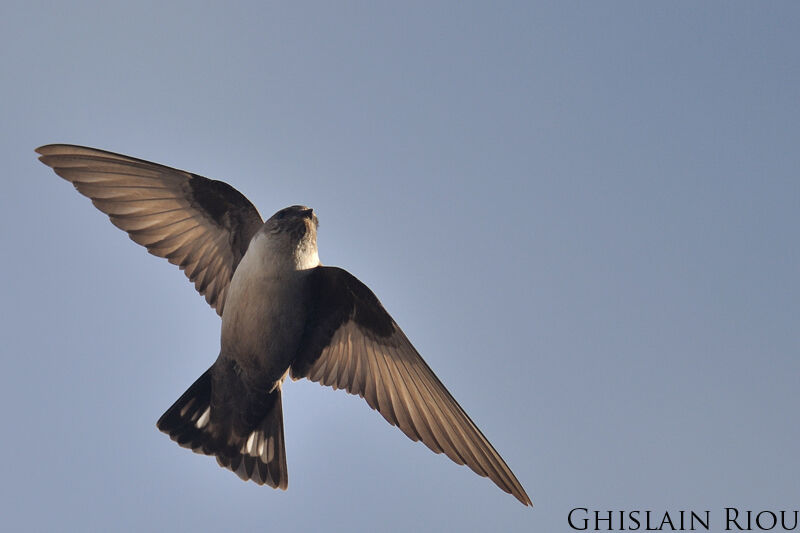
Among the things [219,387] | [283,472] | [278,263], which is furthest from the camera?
[283,472]

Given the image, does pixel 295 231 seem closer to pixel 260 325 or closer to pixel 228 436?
pixel 260 325

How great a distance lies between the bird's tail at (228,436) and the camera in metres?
6.21

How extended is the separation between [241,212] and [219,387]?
1398 millimetres

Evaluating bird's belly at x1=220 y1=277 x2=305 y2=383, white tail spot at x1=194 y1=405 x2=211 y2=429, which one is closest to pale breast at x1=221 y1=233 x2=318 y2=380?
bird's belly at x1=220 y1=277 x2=305 y2=383

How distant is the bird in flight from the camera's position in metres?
5.72

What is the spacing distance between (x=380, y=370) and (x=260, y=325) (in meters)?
1.26

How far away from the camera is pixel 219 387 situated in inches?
241

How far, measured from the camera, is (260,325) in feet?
18.6

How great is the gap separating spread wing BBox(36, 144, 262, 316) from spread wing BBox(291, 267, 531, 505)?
2.78 ft

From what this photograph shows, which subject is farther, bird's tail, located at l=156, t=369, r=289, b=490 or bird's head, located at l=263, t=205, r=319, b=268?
bird's tail, located at l=156, t=369, r=289, b=490

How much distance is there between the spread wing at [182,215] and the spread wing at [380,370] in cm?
85

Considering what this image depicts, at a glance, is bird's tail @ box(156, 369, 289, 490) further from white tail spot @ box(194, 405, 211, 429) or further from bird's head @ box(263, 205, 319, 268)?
bird's head @ box(263, 205, 319, 268)

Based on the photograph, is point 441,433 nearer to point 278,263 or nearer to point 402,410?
point 402,410

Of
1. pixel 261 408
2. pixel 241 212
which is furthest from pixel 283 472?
pixel 241 212
